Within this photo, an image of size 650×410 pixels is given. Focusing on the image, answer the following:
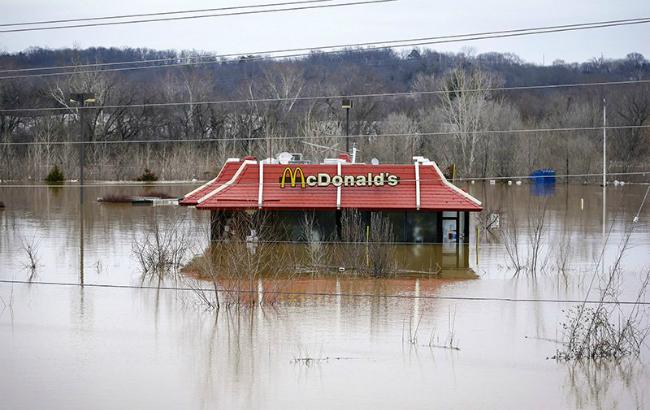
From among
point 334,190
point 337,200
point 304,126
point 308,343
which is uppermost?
point 304,126

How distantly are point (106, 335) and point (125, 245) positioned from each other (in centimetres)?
1489

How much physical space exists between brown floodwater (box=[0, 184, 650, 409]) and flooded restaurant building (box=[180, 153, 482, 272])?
122 inches

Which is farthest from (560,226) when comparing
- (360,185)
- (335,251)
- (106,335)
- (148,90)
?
(148,90)

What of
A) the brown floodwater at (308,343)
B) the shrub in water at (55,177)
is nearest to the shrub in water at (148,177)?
the shrub in water at (55,177)

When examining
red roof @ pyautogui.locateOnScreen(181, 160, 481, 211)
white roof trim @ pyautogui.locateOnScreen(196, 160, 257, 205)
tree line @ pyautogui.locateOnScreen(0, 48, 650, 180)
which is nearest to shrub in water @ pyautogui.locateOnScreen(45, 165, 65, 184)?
tree line @ pyautogui.locateOnScreen(0, 48, 650, 180)

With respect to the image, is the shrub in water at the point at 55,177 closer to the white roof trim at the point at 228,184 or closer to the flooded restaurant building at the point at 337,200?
the flooded restaurant building at the point at 337,200

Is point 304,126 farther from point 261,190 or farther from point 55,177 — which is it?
point 261,190

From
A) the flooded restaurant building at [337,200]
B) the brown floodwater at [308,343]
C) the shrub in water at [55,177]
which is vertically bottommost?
the brown floodwater at [308,343]

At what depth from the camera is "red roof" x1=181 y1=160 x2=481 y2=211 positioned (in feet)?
110

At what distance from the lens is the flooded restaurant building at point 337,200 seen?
111 ft

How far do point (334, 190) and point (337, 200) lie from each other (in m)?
0.87

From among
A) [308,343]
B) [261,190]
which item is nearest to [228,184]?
[261,190]

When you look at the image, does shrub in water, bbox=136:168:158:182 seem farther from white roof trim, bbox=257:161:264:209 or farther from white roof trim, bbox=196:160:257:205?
white roof trim, bbox=257:161:264:209

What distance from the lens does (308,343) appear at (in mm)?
18844
